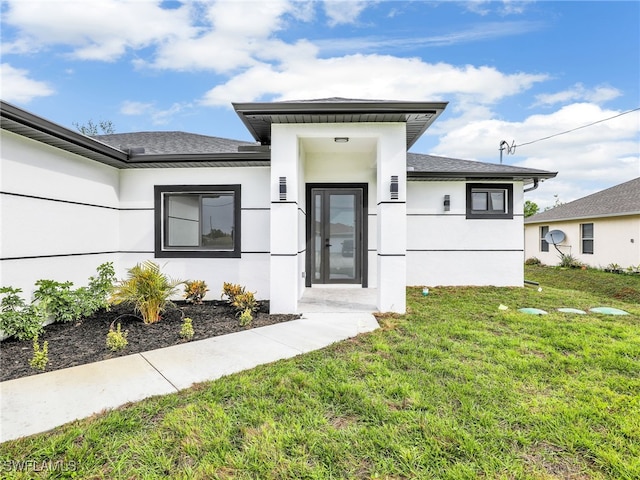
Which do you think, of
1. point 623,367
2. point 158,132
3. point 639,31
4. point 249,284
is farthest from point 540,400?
point 639,31

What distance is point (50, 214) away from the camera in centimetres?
443

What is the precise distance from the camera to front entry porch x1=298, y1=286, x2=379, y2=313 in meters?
5.13

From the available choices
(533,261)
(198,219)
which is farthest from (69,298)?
(533,261)

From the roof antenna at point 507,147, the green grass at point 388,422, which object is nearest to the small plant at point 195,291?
the green grass at point 388,422

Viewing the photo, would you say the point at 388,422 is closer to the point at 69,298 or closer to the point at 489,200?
the point at 69,298

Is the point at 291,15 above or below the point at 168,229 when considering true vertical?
above

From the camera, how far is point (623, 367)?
113 inches

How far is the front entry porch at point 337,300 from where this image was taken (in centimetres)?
513

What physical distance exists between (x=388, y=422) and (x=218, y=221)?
4919 millimetres

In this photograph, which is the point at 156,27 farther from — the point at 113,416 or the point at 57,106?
the point at 57,106

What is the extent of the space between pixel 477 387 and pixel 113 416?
8.99 ft

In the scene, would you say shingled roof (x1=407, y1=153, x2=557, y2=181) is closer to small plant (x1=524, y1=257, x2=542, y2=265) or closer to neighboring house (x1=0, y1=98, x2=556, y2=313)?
neighboring house (x1=0, y1=98, x2=556, y2=313)

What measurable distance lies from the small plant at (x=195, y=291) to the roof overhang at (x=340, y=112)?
2.89 meters

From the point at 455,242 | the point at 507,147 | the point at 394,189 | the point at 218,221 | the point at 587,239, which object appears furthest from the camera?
the point at 587,239
